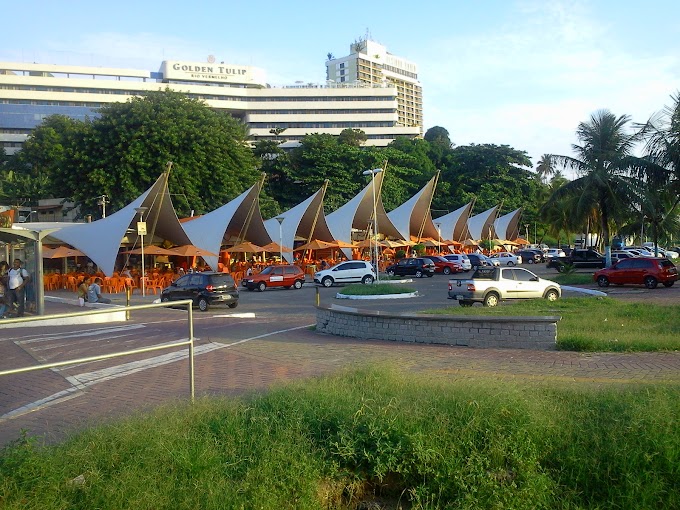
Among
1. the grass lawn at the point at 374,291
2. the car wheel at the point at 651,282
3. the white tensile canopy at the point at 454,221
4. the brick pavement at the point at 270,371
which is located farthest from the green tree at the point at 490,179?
the brick pavement at the point at 270,371

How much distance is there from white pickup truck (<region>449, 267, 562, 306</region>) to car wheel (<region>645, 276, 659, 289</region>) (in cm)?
872

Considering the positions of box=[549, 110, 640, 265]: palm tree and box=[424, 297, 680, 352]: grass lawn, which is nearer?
box=[424, 297, 680, 352]: grass lawn

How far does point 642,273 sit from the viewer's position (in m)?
28.6

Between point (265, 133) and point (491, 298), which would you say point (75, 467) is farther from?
point (265, 133)

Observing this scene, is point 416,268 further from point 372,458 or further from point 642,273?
point 372,458

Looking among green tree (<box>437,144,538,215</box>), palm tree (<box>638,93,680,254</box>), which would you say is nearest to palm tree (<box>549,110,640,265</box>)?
palm tree (<box>638,93,680,254</box>)

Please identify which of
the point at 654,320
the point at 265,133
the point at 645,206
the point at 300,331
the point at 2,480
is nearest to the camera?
the point at 2,480

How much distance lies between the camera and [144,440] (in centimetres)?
499

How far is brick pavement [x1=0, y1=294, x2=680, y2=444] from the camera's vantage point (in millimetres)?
6652

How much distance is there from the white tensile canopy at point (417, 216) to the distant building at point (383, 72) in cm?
7889

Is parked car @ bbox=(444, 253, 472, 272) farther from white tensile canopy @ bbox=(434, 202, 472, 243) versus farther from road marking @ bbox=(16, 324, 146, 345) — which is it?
road marking @ bbox=(16, 324, 146, 345)

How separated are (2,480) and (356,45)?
15233cm

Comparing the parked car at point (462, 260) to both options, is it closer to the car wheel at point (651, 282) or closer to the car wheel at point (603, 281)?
the car wheel at point (603, 281)

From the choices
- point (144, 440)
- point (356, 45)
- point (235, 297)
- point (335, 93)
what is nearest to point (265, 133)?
point (335, 93)
